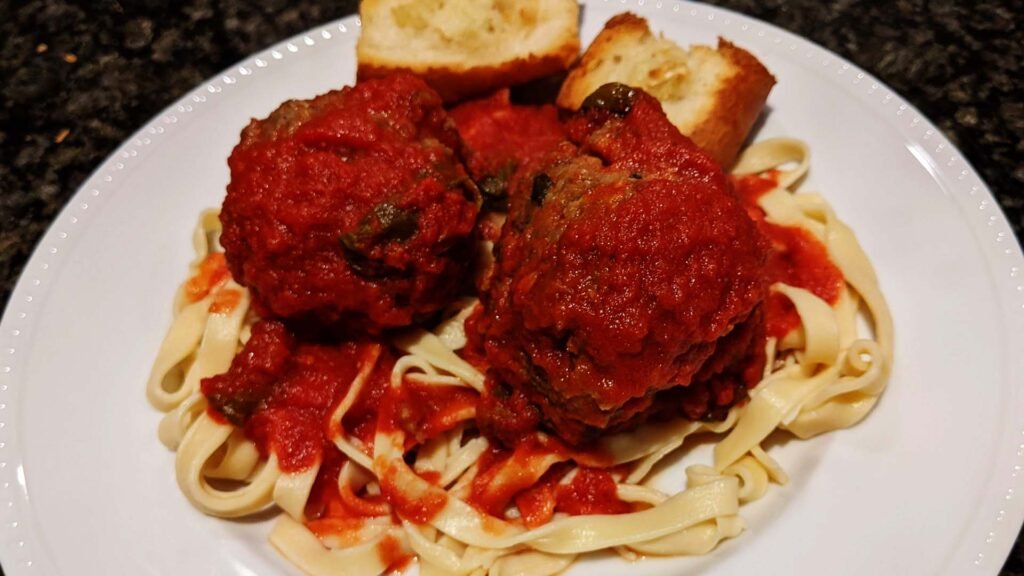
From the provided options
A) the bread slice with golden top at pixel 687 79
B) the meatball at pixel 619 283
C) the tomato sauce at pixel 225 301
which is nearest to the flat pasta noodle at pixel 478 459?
the tomato sauce at pixel 225 301

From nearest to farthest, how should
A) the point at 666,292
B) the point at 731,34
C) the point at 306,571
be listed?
1. the point at 666,292
2. the point at 306,571
3. the point at 731,34

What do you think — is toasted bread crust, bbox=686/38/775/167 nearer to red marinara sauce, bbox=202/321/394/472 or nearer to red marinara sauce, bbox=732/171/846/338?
red marinara sauce, bbox=732/171/846/338

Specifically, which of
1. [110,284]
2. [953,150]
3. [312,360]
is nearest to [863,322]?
[953,150]

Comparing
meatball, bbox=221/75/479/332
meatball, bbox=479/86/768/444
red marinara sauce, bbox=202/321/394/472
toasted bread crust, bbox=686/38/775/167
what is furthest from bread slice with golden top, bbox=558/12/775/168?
red marinara sauce, bbox=202/321/394/472

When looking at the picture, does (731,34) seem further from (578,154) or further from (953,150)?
(578,154)

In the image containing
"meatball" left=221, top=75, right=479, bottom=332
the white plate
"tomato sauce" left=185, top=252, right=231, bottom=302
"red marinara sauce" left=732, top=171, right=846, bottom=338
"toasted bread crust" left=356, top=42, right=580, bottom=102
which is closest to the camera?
the white plate

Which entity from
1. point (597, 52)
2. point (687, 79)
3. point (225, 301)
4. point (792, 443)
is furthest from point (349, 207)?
point (792, 443)

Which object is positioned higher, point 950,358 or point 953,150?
point 953,150
